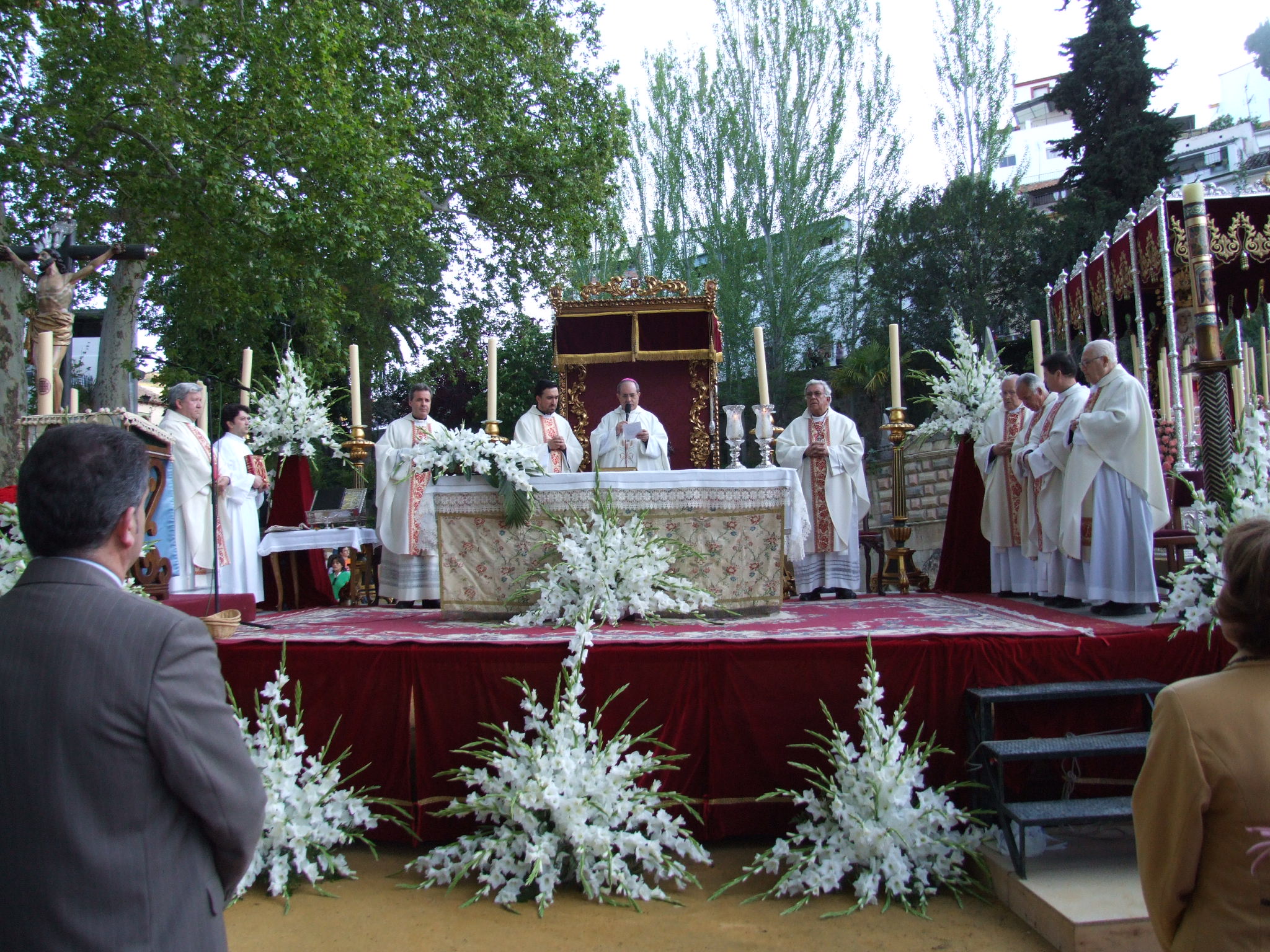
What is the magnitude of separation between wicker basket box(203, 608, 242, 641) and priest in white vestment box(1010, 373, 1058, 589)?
4.97 m

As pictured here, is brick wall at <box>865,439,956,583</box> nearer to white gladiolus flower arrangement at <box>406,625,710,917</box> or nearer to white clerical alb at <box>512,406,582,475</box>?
white clerical alb at <box>512,406,582,475</box>

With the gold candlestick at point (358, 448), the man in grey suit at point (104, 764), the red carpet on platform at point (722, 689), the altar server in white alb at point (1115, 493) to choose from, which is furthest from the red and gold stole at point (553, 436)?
the man in grey suit at point (104, 764)

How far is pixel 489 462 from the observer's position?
563 cm

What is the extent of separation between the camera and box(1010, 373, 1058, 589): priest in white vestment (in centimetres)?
631

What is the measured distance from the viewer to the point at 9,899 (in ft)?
4.89

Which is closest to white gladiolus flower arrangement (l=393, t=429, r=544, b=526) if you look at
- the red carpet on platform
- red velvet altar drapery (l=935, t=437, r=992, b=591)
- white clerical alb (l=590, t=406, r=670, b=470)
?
the red carpet on platform

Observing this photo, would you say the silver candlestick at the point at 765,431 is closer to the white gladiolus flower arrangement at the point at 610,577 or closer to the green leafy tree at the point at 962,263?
the white gladiolus flower arrangement at the point at 610,577

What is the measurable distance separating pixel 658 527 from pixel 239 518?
12.7ft

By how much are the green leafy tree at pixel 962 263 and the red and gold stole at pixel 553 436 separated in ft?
55.2

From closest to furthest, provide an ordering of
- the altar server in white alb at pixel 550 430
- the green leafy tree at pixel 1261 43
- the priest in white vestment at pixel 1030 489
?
the priest in white vestment at pixel 1030 489
the altar server in white alb at pixel 550 430
the green leafy tree at pixel 1261 43

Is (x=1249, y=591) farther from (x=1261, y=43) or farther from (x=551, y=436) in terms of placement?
(x=1261, y=43)

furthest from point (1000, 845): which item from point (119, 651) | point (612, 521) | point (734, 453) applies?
point (119, 651)

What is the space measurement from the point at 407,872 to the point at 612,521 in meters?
2.19

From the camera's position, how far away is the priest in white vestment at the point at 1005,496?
694 centimetres
